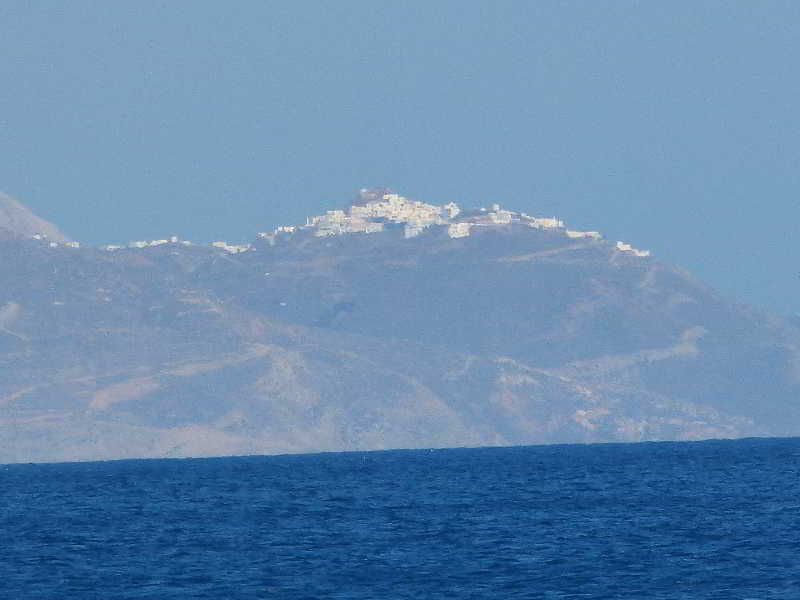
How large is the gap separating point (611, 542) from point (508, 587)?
17729 mm

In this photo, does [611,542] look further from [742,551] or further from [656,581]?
[656,581]

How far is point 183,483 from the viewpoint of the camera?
616 ft

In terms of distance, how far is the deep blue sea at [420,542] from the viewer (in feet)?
261

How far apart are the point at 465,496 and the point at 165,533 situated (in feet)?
122

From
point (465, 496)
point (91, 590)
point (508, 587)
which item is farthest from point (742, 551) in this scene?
point (465, 496)

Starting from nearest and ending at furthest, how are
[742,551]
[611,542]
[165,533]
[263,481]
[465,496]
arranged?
[742,551] → [611,542] → [165,533] → [465,496] → [263,481]

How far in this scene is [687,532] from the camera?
101 metres

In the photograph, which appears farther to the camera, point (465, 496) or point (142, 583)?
point (465, 496)

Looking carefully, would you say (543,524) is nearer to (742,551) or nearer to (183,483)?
(742,551)

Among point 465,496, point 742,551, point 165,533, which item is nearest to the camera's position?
point 742,551

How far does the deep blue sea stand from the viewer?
261ft

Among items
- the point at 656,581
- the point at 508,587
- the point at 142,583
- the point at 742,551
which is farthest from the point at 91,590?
the point at 742,551

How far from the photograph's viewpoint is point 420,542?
98375 mm

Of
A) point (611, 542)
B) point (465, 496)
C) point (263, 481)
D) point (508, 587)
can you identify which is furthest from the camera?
point (263, 481)
